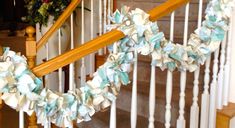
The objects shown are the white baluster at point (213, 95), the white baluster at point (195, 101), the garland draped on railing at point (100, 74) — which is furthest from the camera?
the white baluster at point (213, 95)

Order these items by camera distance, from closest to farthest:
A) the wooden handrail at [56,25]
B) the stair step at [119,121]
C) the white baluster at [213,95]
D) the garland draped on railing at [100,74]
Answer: the garland draped on railing at [100,74]
the white baluster at [213,95]
the stair step at [119,121]
the wooden handrail at [56,25]

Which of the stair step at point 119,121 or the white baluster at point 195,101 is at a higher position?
the white baluster at point 195,101

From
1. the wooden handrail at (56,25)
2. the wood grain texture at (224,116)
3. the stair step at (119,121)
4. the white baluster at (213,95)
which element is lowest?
the stair step at (119,121)

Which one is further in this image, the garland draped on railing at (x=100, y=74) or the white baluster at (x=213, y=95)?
the white baluster at (x=213, y=95)

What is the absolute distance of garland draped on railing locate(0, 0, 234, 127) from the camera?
1.36 metres

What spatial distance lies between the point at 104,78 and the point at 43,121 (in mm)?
341

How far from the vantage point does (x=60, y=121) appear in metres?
1.46

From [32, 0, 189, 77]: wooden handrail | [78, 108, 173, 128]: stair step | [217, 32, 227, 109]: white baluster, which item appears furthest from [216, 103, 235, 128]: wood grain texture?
[32, 0, 189, 77]: wooden handrail

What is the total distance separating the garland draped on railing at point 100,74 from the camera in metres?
1.36

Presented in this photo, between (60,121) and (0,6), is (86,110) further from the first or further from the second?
(0,6)

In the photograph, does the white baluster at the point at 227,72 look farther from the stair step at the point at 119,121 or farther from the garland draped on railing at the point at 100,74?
the stair step at the point at 119,121

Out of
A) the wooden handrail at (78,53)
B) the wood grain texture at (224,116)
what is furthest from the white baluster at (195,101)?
the wooden handrail at (78,53)

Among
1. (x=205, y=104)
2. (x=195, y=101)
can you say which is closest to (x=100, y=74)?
(x=195, y=101)

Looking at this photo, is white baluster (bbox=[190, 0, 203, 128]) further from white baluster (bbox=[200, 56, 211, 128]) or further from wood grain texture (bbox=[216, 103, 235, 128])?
wood grain texture (bbox=[216, 103, 235, 128])
